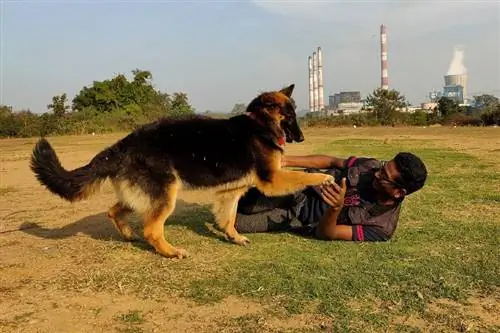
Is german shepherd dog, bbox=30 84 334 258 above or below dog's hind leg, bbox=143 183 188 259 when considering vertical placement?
above

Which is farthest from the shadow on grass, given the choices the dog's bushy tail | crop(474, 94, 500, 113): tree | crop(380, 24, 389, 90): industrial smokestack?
crop(380, 24, 389, 90): industrial smokestack

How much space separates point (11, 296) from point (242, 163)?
2.66m

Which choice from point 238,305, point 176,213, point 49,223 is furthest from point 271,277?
point 49,223

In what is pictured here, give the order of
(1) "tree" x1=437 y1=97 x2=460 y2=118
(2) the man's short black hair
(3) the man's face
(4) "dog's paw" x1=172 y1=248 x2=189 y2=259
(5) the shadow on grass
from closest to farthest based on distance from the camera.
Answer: (2) the man's short black hair < (3) the man's face < (4) "dog's paw" x1=172 y1=248 x2=189 y2=259 < (5) the shadow on grass < (1) "tree" x1=437 y1=97 x2=460 y2=118

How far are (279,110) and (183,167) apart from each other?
141 centimetres

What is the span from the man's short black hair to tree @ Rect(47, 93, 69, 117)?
44.1 m

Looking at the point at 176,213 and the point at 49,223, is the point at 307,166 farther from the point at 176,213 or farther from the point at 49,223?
the point at 49,223

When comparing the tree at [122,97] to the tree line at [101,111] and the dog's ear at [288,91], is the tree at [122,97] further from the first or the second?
the dog's ear at [288,91]

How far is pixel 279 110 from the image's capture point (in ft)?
19.7

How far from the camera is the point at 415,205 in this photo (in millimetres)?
7422

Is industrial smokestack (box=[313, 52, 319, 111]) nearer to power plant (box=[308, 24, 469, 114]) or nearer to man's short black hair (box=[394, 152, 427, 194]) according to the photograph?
power plant (box=[308, 24, 469, 114])

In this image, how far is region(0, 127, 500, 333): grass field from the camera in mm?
3584

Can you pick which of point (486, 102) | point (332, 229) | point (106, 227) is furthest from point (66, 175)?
point (486, 102)

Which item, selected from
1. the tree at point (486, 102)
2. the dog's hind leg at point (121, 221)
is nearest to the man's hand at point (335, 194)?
the dog's hind leg at point (121, 221)
